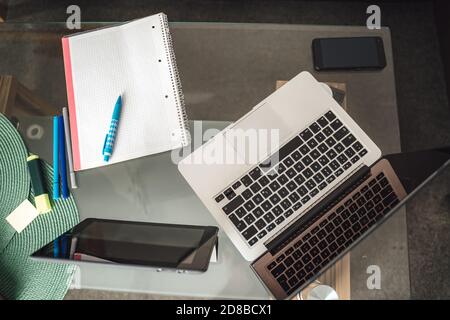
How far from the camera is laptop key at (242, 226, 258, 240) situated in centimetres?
88

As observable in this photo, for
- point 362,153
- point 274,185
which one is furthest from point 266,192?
point 362,153

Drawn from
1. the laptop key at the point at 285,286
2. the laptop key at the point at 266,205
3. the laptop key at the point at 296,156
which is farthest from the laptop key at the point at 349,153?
the laptop key at the point at 285,286

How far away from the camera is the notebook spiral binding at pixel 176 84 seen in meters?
0.93

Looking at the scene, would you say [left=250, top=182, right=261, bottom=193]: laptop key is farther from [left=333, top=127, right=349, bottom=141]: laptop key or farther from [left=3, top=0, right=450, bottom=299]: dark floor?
[left=3, top=0, right=450, bottom=299]: dark floor

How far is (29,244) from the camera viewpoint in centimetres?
94

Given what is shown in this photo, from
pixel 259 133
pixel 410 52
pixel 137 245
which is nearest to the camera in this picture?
pixel 137 245

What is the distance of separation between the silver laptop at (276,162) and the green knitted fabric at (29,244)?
12.0 inches

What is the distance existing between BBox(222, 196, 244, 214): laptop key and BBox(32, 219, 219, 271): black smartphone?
0.16 feet

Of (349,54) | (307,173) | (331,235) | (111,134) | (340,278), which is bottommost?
(340,278)

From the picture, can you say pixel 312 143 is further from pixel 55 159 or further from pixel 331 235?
pixel 55 159

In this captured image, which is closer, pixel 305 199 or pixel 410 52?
pixel 305 199

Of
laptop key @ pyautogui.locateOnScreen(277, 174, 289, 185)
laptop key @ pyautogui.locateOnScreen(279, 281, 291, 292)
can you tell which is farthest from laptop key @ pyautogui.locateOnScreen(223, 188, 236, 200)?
laptop key @ pyautogui.locateOnScreen(279, 281, 291, 292)

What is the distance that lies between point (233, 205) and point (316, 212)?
18cm

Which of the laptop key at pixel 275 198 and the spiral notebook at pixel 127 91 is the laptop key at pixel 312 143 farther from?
the spiral notebook at pixel 127 91
